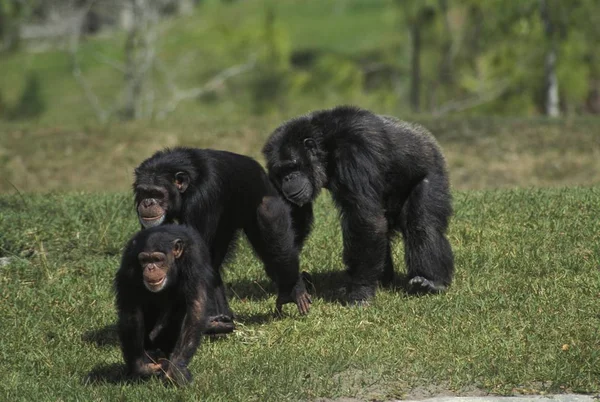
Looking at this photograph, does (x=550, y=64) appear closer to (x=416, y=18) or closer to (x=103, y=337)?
(x=416, y=18)

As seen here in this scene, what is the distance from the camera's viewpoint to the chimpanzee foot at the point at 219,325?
24.5ft

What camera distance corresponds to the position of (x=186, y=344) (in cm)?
661

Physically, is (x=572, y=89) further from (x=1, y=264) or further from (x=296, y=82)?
(x=1, y=264)

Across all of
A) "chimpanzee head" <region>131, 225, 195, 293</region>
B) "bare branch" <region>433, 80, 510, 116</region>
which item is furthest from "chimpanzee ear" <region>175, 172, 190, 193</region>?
"bare branch" <region>433, 80, 510, 116</region>

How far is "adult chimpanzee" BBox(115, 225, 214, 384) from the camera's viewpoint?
660 centimetres

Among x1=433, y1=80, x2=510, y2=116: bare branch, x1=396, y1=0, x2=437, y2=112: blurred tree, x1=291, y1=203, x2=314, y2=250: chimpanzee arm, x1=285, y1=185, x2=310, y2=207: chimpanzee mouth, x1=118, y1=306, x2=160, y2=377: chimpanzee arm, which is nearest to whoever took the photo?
x1=118, y1=306, x2=160, y2=377: chimpanzee arm

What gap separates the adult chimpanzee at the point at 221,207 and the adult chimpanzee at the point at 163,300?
1.85ft

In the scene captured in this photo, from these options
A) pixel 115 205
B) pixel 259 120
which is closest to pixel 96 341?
pixel 115 205

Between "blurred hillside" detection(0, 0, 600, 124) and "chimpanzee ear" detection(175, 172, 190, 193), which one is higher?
"chimpanzee ear" detection(175, 172, 190, 193)

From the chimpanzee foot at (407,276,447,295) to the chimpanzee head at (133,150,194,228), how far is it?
229 centimetres

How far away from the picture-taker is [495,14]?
105 feet

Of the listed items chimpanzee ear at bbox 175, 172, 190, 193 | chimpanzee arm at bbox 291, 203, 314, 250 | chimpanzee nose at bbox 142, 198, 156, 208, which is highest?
chimpanzee ear at bbox 175, 172, 190, 193

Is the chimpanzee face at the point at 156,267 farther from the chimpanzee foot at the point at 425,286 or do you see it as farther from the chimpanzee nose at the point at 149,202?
the chimpanzee foot at the point at 425,286

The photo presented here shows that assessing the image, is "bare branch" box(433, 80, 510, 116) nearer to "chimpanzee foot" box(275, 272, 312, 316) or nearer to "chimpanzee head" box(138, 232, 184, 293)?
"chimpanzee foot" box(275, 272, 312, 316)
